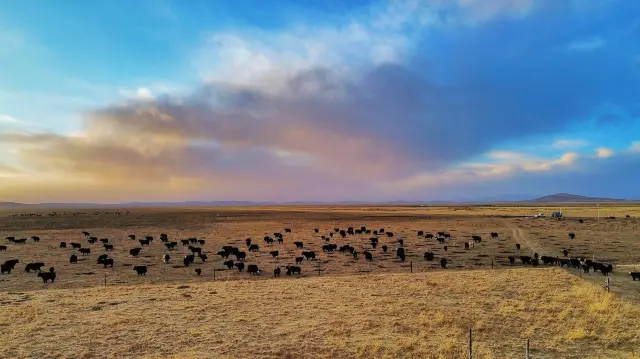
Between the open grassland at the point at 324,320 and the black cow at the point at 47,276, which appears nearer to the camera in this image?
the open grassland at the point at 324,320

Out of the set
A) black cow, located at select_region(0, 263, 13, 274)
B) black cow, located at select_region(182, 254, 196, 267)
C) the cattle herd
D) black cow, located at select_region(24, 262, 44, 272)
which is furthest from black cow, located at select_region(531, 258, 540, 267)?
black cow, located at select_region(0, 263, 13, 274)

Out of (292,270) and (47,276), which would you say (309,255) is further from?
(47,276)

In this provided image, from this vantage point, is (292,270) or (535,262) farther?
(535,262)

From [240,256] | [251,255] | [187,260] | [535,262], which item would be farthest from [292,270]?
[535,262]

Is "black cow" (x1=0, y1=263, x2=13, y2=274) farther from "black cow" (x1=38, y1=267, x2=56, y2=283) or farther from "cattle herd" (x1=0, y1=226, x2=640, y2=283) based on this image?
"black cow" (x1=38, y1=267, x2=56, y2=283)

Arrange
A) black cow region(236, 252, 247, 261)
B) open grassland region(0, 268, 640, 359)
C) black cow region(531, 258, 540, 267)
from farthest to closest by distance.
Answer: black cow region(236, 252, 247, 261)
black cow region(531, 258, 540, 267)
open grassland region(0, 268, 640, 359)

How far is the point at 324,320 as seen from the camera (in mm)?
15328

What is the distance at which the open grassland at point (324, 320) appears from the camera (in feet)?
40.7

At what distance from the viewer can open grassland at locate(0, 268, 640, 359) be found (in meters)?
12.4

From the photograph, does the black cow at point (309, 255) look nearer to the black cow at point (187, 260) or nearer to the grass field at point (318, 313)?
the grass field at point (318, 313)

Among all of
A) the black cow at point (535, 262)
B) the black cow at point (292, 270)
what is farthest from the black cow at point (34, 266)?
the black cow at point (535, 262)

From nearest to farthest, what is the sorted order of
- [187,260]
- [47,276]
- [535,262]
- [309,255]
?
1. [47,276]
2. [535,262]
3. [187,260]
4. [309,255]

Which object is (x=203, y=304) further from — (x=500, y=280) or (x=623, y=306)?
(x=623, y=306)

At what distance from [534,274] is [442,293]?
8223 millimetres
